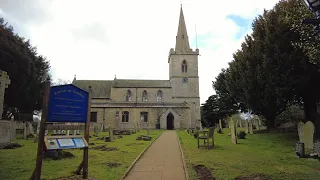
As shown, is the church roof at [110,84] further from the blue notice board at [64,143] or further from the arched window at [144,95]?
the blue notice board at [64,143]

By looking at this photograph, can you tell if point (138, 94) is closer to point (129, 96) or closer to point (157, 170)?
point (129, 96)

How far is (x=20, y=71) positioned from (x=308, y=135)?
30.3 m

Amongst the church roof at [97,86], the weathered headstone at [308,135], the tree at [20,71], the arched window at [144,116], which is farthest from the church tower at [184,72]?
the weathered headstone at [308,135]

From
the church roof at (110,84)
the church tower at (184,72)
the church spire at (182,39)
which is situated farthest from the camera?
the church spire at (182,39)

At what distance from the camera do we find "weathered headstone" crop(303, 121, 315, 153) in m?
10.6

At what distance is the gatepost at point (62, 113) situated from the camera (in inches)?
222

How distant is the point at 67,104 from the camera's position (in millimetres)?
6211

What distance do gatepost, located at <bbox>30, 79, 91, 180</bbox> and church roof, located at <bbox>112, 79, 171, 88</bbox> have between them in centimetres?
4157

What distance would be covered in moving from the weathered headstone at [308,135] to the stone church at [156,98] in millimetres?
29665

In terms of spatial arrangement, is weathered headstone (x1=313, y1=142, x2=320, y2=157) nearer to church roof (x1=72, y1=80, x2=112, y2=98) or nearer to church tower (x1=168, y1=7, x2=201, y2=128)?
church tower (x1=168, y1=7, x2=201, y2=128)

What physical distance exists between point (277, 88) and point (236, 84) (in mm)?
4449

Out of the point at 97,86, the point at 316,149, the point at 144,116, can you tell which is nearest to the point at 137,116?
the point at 144,116

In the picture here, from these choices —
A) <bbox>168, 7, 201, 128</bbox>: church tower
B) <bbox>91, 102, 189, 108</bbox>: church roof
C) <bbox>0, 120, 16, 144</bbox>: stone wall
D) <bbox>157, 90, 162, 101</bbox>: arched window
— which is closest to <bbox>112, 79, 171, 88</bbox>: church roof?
<bbox>157, 90, 162, 101</bbox>: arched window

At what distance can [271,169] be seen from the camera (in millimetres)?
7711
